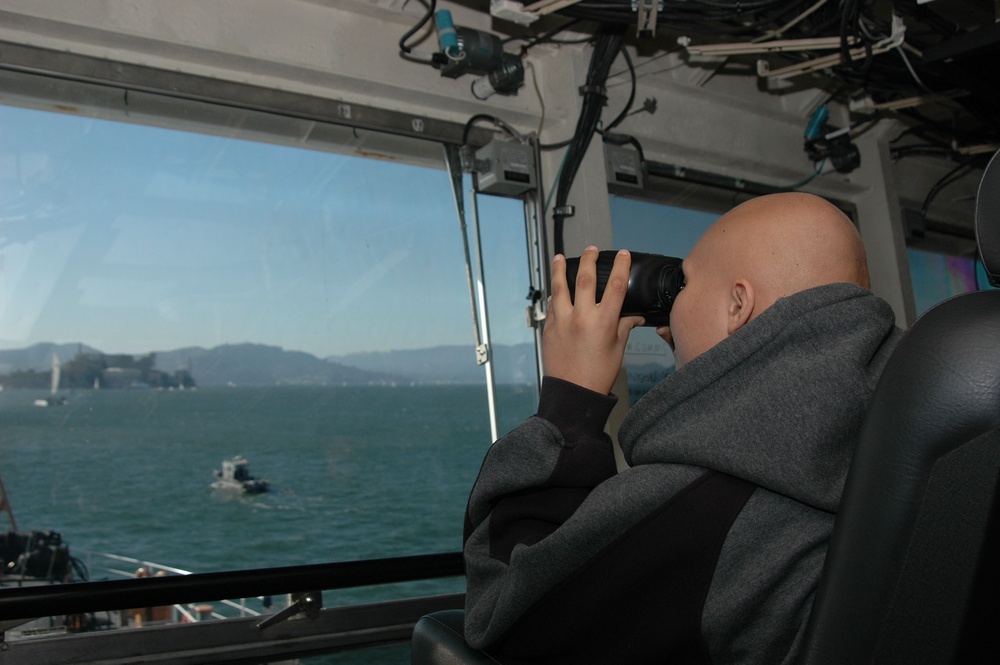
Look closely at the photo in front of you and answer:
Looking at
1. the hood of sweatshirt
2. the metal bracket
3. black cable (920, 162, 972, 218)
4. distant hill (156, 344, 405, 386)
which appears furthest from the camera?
black cable (920, 162, 972, 218)

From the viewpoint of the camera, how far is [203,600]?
5.40ft

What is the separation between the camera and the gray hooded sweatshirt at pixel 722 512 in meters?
0.71

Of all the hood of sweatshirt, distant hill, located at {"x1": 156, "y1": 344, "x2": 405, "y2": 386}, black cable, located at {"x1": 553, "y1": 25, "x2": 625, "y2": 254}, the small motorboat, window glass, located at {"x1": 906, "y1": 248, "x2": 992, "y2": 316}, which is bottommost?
the small motorboat

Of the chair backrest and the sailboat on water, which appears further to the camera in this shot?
the sailboat on water

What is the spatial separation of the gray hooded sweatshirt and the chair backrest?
69 millimetres

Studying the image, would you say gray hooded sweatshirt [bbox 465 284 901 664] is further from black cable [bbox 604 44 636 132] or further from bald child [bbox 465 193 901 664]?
black cable [bbox 604 44 636 132]

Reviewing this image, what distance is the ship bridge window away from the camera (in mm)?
2143

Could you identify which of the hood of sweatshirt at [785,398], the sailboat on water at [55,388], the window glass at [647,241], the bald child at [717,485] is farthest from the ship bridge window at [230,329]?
the hood of sweatshirt at [785,398]

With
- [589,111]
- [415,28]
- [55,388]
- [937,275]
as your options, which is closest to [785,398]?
[415,28]

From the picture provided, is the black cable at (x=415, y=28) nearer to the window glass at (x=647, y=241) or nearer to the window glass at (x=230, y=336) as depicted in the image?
the window glass at (x=230, y=336)

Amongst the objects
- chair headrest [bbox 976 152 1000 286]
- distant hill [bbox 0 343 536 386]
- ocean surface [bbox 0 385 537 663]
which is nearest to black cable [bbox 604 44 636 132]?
distant hill [bbox 0 343 536 386]

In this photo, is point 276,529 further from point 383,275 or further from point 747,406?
point 747,406

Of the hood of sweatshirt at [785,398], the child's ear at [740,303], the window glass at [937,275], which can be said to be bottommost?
the hood of sweatshirt at [785,398]

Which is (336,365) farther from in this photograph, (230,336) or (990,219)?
(990,219)
